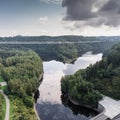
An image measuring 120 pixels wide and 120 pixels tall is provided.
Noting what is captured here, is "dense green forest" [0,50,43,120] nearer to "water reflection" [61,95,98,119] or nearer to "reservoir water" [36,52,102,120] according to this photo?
"reservoir water" [36,52,102,120]

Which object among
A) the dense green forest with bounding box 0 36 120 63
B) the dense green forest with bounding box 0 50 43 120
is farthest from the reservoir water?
the dense green forest with bounding box 0 36 120 63

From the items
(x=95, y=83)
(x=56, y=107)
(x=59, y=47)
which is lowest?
(x=56, y=107)

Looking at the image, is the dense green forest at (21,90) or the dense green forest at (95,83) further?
the dense green forest at (95,83)

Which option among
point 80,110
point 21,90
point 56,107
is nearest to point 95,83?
point 80,110

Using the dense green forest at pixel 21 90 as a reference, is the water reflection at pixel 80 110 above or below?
below

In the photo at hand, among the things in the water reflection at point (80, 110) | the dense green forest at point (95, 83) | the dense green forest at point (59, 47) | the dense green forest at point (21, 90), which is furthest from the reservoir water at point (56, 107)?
the dense green forest at point (59, 47)

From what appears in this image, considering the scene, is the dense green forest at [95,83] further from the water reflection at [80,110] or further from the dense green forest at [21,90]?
the dense green forest at [21,90]

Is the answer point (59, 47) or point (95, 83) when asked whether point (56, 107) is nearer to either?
point (95, 83)

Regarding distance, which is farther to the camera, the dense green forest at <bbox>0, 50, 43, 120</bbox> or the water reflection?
the water reflection
